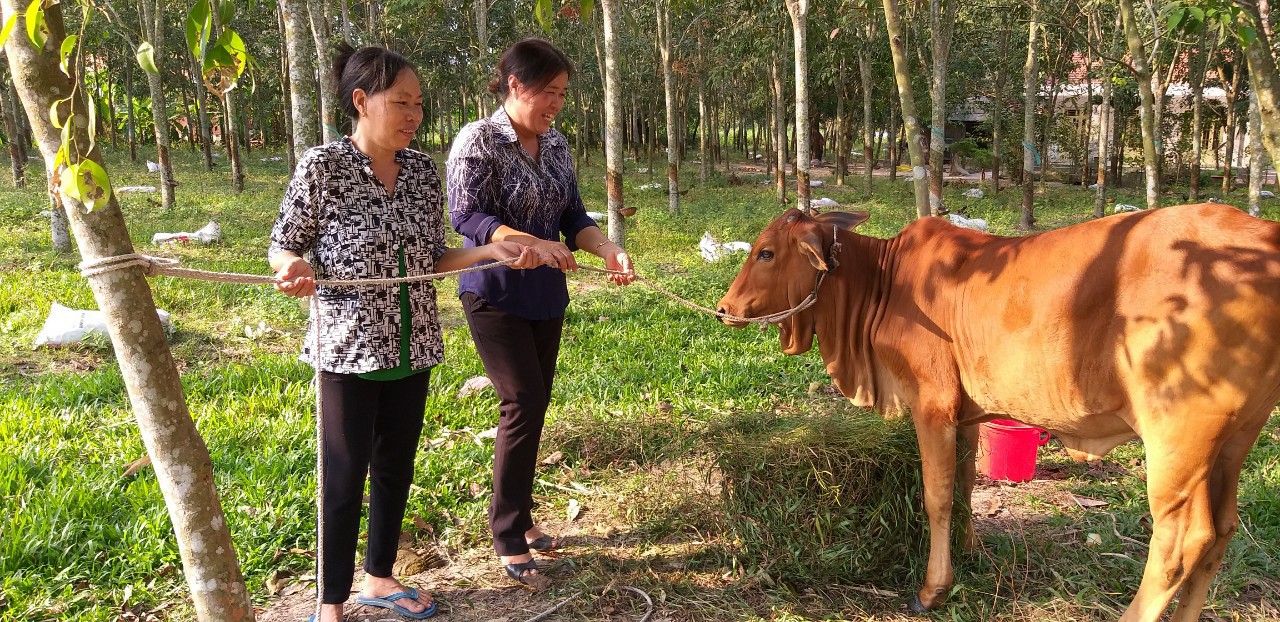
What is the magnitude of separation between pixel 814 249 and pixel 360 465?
1.83 m

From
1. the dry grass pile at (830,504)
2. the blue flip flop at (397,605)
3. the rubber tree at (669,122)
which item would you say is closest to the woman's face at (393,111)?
the blue flip flop at (397,605)

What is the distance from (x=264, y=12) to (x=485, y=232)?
70.3ft

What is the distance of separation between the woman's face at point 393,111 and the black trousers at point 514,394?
0.76 metres

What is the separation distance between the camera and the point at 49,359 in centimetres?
580

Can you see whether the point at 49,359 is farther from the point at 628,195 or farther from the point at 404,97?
the point at 628,195

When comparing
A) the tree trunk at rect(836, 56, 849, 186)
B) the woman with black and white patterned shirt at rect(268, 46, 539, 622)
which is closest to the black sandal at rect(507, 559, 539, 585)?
the woman with black and white patterned shirt at rect(268, 46, 539, 622)

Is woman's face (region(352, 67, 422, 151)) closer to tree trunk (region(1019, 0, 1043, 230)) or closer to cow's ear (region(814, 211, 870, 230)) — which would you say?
cow's ear (region(814, 211, 870, 230))

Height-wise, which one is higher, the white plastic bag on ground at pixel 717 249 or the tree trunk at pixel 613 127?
the tree trunk at pixel 613 127

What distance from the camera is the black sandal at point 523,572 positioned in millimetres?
3447

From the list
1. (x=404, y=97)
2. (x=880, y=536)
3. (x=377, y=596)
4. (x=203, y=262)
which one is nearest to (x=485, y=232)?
(x=404, y=97)

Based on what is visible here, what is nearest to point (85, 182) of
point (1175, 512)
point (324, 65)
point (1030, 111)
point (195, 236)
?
point (1175, 512)

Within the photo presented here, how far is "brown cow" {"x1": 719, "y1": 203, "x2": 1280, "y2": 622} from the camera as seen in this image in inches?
105

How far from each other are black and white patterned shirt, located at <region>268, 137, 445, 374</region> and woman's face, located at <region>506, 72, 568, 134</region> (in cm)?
62

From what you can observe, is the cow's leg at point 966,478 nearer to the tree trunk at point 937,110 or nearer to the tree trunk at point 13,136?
the tree trunk at point 937,110
